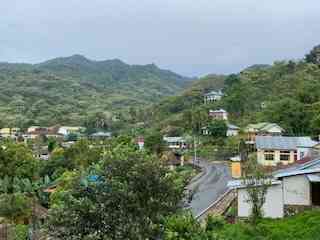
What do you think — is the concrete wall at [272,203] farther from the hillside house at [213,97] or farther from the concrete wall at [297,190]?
the hillside house at [213,97]

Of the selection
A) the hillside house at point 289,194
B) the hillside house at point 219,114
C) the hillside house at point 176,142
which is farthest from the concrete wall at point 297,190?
the hillside house at point 219,114

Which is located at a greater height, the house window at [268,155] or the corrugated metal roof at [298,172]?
the corrugated metal roof at [298,172]

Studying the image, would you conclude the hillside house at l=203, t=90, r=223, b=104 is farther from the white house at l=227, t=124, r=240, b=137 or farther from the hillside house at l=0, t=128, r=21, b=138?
the hillside house at l=0, t=128, r=21, b=138

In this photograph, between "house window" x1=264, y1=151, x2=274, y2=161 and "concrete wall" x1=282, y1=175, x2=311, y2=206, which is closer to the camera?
"concrete wall" x1=282, y1=175, x2=311, y2=206

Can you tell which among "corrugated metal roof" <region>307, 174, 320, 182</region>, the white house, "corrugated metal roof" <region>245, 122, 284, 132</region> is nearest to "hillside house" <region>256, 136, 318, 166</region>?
"corrugated metal roof" <region>245, 122, 284, 132</region>

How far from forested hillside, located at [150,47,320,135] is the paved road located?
10422 millimetres

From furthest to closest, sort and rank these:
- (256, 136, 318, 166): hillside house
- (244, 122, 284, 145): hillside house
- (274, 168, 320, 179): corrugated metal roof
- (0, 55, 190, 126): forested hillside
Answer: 1. (0, 55, 190, 126): forested hillside
2. (244, 122, 284, 145): hillside house
3. (256, 136, 318, 166): hillside house
4. (274, 168, 320, 179): corrugated metal roof

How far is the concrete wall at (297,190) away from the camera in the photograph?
1827cm

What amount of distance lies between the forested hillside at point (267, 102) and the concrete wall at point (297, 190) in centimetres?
2668

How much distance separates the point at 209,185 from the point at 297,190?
15183mm

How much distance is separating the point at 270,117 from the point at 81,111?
215ft

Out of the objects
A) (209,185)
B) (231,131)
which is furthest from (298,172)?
(231,131)

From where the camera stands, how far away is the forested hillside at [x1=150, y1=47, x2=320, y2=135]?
5103 cm

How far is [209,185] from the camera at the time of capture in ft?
109
